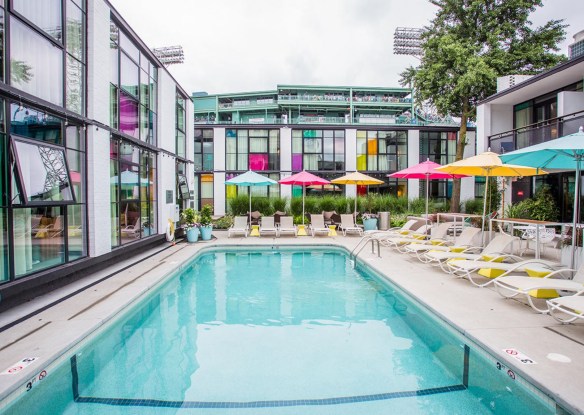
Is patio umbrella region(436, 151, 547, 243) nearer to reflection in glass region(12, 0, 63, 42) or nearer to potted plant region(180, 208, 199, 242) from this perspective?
potted plant region(180, 208, 199, 242)

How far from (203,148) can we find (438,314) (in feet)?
66.3

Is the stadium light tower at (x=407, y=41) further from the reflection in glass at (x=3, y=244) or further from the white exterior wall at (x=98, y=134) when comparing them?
the reflection in glass at (x=3, y=244)

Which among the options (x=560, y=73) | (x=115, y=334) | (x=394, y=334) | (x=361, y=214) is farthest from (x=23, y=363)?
(x=560, y=73)

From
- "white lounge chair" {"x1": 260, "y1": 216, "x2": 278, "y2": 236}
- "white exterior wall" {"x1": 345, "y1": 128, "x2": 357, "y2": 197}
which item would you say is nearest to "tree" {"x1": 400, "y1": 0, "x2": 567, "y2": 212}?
"white exterior wall" {"x1": 345, "y1": 128, "x2": 357, "y2": 197}

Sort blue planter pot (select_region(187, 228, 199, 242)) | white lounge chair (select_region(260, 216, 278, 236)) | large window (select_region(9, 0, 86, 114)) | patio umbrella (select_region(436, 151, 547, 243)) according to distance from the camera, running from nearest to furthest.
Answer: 1. large window (select_region(9, 0, 86, 114))
2. patio umbrella (select_region(436, 151, 547, 243))
3. blue planter pot (select_region(187, 228, 199, 242))
4. white lounge chair (select_region(260, 216, 278, 236))

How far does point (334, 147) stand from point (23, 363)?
66.6 ft

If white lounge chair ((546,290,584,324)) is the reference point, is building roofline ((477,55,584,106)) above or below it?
above

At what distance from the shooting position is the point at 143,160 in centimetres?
974

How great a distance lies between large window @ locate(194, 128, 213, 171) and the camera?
22438 mm

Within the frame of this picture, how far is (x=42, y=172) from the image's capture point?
17.0 ft

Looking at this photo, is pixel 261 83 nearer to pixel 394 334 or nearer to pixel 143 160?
pixel 143 160

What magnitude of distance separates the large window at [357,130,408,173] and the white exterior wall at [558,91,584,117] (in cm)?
1089

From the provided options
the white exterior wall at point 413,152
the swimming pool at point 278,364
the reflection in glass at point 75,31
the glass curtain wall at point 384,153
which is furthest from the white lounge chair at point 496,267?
the glass curtain wall at point 384,153

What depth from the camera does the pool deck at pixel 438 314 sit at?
2.96 metres
